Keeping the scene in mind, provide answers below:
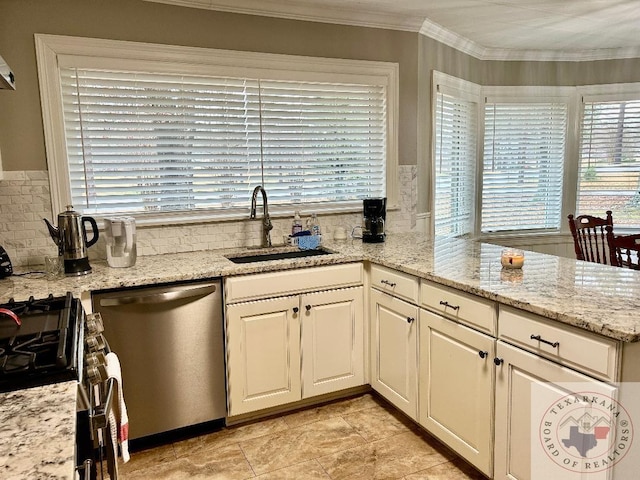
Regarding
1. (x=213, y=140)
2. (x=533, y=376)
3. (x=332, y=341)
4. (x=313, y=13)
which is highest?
(x=313, y=13)

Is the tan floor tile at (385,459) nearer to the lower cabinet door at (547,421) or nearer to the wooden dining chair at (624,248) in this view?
the lower cabinet door at (547,421)

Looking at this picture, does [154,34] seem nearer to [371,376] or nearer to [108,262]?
[108,262]

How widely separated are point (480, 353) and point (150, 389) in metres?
1.62

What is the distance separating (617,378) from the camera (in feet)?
4.97

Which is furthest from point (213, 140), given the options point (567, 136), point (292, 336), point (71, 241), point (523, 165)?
point (567, 136)

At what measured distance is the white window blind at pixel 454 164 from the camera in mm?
3957

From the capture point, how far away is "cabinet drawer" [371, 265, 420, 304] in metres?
2.48

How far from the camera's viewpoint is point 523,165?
Answer: 4.69 m

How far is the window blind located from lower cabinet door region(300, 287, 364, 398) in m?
0.85

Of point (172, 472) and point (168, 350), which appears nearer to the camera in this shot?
point (172, 472)

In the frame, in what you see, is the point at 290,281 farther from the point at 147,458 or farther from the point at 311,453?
the point at 147,458

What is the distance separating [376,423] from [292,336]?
69 cm

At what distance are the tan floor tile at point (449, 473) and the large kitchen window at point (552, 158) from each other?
2.53 metres

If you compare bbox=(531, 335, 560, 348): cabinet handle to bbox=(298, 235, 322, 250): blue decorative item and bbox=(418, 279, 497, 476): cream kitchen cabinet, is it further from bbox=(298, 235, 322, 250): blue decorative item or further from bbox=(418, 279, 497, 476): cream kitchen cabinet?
bbox=(298, 235, 322, 250): blue decorative item
